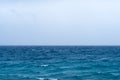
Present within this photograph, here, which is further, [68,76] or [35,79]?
[68,76]

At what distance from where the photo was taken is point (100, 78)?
100 feet

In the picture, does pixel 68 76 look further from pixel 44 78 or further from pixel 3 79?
pixel 3 79

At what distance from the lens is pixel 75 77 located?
31109 mm

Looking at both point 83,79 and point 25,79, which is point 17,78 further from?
point 83,79

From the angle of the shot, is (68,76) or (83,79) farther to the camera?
(68,76)

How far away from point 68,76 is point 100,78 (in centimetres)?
335

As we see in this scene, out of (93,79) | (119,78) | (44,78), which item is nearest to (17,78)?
(44,78)

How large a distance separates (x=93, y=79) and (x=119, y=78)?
276 cm

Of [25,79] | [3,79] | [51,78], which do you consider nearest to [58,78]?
[51,78]

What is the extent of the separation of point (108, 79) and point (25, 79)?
8118mm

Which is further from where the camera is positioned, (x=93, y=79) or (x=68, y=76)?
(x=68, y=76)

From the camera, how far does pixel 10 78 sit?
99.8ft

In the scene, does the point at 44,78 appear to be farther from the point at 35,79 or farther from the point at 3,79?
the point at 3,79

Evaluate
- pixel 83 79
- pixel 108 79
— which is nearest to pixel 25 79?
pixel 83 79
